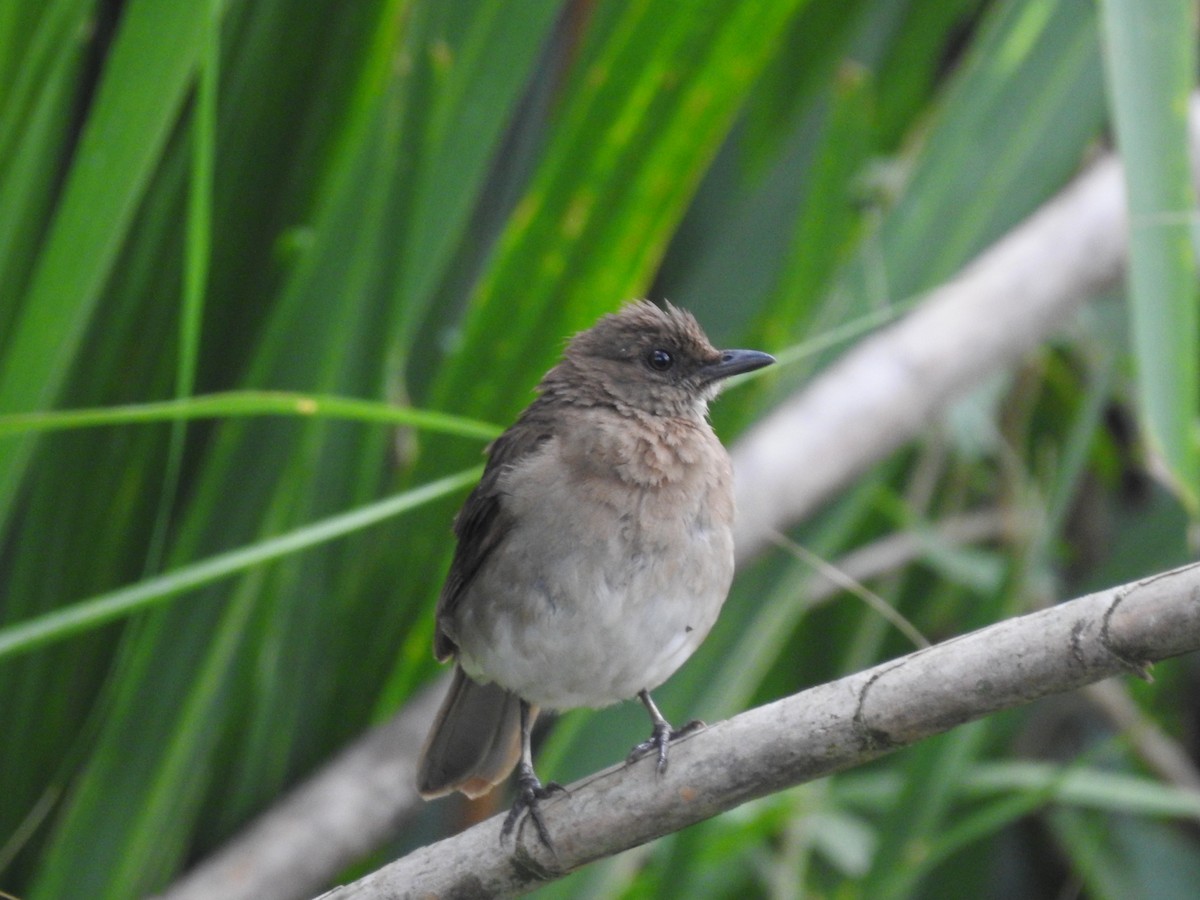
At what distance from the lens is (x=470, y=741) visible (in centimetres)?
296

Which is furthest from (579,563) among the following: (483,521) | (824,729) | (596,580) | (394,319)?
(824,729)

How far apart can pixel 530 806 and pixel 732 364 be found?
3.80 feet

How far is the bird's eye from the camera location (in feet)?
10.3

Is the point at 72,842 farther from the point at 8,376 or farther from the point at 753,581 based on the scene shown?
the point at 753,581

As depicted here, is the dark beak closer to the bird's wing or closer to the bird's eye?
the bird's eye

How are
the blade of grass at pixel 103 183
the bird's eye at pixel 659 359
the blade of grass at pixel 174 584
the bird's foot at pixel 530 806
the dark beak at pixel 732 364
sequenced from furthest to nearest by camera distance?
the bird's eye at pixel 659 359 < the dark beak at pixel 732 364 < the blade of grass at pixel 103 183 < the blade of grass at pixel 174 584 < the bird's foot at pixel 530 806

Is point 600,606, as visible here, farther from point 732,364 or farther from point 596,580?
point 732,364

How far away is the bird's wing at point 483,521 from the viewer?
114 inches

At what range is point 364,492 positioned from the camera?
3201mm

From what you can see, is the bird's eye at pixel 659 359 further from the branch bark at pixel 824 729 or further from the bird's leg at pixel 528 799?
the branch bark at pixel 824 729

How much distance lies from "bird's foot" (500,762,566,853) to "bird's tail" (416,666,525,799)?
0.33 metres

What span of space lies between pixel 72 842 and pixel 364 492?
0.92 m

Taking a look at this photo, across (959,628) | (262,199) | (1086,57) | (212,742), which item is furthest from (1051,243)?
(212,742)

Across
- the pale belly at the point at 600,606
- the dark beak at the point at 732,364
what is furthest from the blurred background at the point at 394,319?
the pale belly at the point at 600,606
